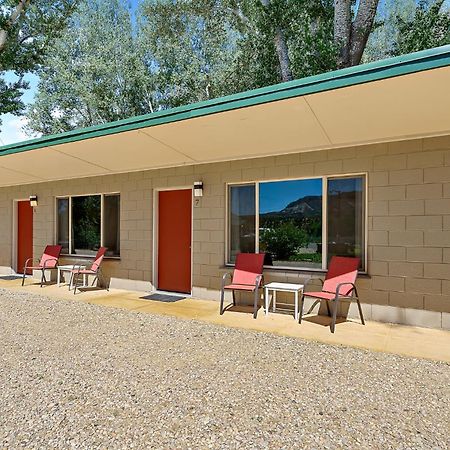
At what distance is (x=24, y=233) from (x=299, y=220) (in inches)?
307

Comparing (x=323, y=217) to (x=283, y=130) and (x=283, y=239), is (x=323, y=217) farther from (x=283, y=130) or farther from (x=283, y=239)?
(x=283, y=130)

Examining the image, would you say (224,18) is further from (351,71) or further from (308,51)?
(351,71)

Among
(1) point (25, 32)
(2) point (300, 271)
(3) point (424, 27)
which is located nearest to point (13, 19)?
(1) point (25, 32)

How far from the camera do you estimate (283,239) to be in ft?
19.0

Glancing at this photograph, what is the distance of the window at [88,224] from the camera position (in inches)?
306

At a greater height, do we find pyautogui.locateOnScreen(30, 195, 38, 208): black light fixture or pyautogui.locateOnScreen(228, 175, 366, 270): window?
pyautogui.locateOnScreen(30, 195, 38, 208): black light fixture

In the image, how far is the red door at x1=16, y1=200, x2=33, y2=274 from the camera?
377 inches

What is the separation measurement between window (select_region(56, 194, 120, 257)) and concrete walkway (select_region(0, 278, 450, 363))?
1.58m

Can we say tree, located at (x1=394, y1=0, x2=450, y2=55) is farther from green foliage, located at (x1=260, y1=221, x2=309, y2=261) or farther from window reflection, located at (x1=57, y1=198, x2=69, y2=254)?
window reflection, located at (x1=57, y1=198, x2=69, y2=254)

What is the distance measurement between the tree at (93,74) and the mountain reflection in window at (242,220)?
1305 cm

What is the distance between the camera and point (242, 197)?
6156 mm

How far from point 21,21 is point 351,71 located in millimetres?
14873

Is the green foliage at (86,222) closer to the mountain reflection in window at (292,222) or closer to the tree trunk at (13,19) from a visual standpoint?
the mountain reflection in window at (292,222)

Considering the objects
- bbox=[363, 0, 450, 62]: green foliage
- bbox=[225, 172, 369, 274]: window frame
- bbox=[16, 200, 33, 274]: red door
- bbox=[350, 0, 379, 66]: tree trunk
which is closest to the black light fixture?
bbox=[16, 200, 33, 274]: red door
